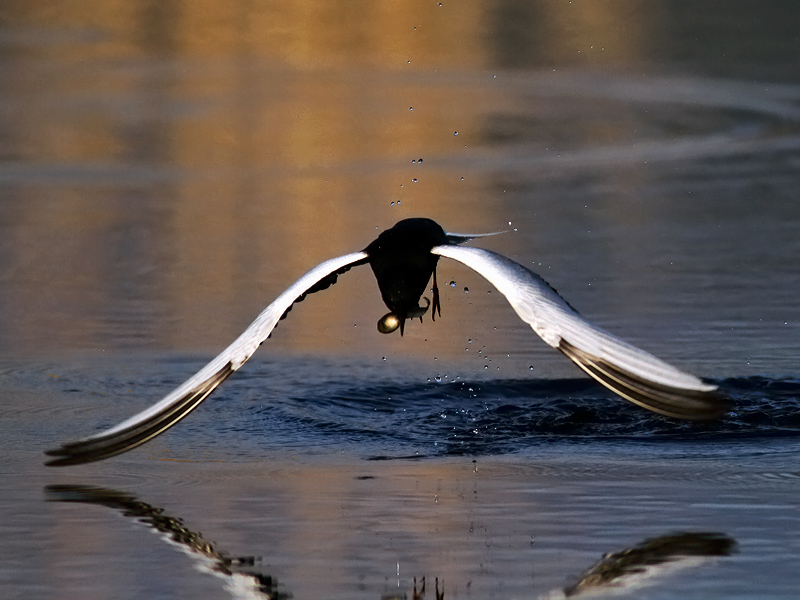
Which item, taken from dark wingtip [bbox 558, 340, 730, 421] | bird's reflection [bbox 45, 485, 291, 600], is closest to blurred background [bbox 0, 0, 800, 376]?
bird's reflection [bbox 45, 485, 291, 600]

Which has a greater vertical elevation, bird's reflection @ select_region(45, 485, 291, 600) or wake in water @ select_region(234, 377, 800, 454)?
wake in water @ select_region(234, 377, 800, 454)

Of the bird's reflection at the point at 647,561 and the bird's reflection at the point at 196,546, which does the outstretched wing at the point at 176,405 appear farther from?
the bird's reflection at the point at 647,561

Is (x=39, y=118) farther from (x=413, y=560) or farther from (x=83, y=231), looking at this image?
(x=413, y=560)

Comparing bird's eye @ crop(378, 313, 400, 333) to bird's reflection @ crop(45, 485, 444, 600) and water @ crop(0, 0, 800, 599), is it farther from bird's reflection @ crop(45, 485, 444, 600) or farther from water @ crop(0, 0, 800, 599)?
bird's reflection @ crop(45, 485, 444, 600)

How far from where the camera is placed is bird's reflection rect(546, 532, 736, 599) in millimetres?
4953

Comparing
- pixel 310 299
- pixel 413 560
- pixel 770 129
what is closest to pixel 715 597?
pixel 413 560

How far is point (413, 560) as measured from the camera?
5.28 m

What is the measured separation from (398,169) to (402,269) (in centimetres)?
642

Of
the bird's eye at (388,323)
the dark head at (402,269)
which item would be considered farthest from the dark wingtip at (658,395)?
the bird's eye at (388,323)

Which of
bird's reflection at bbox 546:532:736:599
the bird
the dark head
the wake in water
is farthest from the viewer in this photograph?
the wake in water

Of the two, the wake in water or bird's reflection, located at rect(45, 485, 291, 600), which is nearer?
bird's reflection, located at rect(45, 485, 291, 600)

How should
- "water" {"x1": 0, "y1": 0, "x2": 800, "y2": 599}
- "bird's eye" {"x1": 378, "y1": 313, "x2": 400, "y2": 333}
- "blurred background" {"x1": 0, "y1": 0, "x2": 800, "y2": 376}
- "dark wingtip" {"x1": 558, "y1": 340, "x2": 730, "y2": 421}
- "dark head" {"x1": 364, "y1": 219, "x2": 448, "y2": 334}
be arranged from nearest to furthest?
"dark wingtip" {"x1": 558, "y1": 340, "x2": 730, "y2": 421}
"water" {"x1": 0, "y1": 0, "x2": 800, "y2": 599}
"dark head" {"x1": 364, "y1": 219, "x2": 448, "y2": 334}
"bird's eye" {"x1": 378, "y1": 313, "x2": 400, "y2": 333}
"blurred background" {"x1": 0, "y1": 0, "x2": 800, "y2": 376}

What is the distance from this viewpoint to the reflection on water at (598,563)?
497 cm

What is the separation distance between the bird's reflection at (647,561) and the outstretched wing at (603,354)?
45cm
